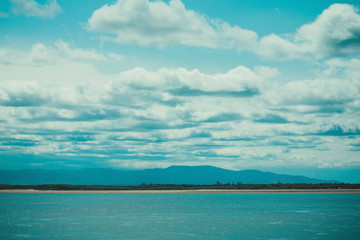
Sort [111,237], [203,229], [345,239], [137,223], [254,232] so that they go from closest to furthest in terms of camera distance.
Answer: [345,239] < [111,237] < [254,232] < [203,229] < [137,223]

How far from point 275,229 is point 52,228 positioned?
30.8 metres

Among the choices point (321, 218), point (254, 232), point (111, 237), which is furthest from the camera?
point (321, 218)

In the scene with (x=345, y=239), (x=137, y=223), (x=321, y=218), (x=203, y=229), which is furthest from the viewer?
(x=321, y=218)

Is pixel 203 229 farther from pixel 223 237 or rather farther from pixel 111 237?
pixel 111 237

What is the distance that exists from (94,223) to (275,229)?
2758 cm

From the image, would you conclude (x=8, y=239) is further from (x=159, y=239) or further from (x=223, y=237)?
(x=223, y=237)

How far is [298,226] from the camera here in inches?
2325

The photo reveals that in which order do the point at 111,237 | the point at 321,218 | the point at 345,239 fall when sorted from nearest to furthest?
the point at 345,239
the point at 111,237
the point at 321,218

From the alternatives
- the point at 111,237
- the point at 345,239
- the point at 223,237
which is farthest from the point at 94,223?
the point at 345,239

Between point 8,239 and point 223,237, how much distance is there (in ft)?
82.0

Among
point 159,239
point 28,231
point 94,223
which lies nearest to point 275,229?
point 159,239

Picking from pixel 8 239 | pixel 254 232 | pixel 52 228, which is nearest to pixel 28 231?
pixel 52 228

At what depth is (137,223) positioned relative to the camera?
64.6m

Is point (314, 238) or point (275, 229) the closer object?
point (314, 238)
